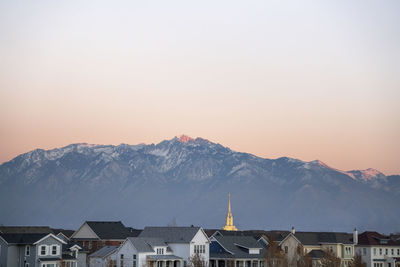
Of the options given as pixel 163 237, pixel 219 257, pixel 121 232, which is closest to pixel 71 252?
pixel 163 237

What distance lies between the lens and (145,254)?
109 m

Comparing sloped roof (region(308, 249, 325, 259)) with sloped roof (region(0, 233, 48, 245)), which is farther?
sloped roof (region(308, 249, 325, 259))

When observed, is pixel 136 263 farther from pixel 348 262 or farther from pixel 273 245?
pixel 348 262

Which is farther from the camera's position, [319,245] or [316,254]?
[319,245]

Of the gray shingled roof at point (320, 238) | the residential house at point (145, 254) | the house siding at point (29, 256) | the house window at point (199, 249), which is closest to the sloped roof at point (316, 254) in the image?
the gray shingled roof at point (320, 238)

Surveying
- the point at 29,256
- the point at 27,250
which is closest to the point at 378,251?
the point at 29,256

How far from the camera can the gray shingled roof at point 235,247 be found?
4727 inches

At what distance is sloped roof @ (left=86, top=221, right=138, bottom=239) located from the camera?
136m

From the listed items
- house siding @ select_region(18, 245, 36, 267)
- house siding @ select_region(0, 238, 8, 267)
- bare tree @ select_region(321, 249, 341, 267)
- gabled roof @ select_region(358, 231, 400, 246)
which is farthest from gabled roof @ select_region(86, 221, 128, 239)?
gabled roof @ select_region(358, 231, 400, 246)

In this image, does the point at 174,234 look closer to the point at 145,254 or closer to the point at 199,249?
the point at 199,249

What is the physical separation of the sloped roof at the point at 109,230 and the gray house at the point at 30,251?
1265 inches

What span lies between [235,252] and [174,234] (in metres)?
10.0

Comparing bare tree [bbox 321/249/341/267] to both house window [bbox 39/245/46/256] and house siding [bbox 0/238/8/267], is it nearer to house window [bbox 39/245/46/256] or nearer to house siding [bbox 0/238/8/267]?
house window [bbox 39/245/46/256]

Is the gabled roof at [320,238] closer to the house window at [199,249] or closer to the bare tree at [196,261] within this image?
the house window at [199,249]
